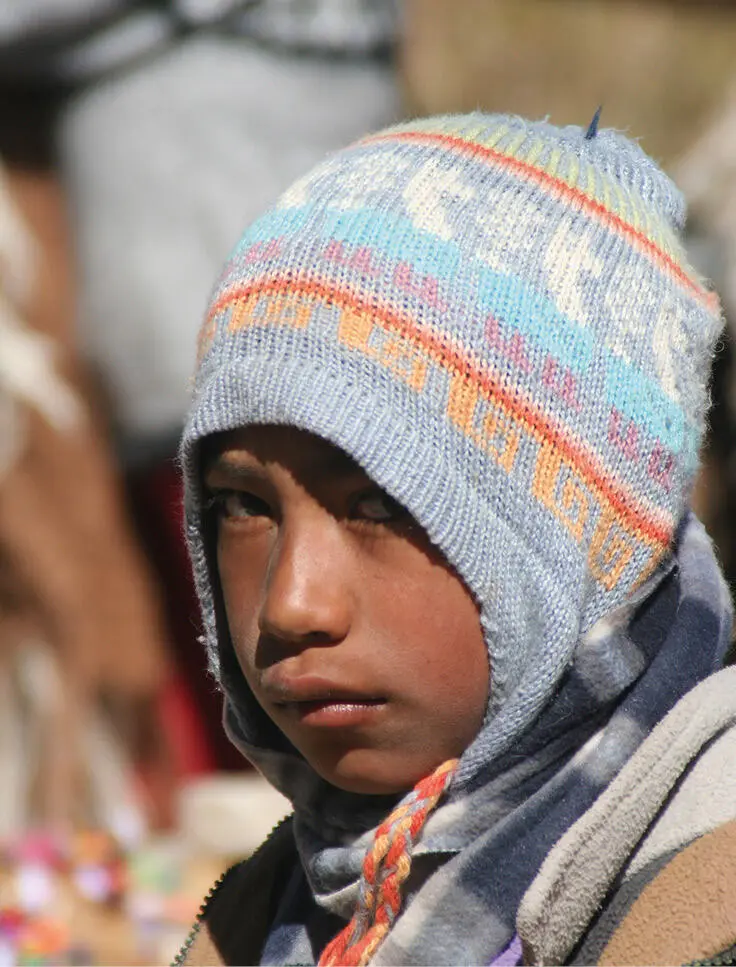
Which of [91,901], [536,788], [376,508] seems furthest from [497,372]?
[91,901]

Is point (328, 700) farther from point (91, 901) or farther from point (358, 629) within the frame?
point (91, 901)

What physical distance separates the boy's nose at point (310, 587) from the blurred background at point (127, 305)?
2.57 m

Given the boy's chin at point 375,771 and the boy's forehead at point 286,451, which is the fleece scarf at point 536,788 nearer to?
the boy's chin at point 375,771

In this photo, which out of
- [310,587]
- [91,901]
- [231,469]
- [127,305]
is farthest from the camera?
[127,305]

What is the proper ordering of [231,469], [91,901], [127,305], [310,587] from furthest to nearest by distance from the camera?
[127,305] < [91,901] < [231,469] < [310,587]

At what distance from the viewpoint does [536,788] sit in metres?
1.69

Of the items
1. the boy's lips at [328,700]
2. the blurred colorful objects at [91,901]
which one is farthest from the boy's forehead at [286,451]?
the blurred colorful objects at [91,901]

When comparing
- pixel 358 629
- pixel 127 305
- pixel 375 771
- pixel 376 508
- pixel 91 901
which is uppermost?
pixel 376 508

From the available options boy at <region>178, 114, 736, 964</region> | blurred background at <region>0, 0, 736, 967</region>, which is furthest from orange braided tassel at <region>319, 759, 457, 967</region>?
blurred background at <region>0, 0, 736, 967</region>

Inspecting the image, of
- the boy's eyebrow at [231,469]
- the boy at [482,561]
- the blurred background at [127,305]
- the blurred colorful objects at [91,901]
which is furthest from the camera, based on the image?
the blurred background at [127,305]

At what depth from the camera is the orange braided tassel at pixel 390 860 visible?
66.0 inches

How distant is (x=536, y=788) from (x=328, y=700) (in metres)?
0.25

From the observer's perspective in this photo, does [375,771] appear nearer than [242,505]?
Yes

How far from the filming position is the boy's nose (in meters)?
1.62
